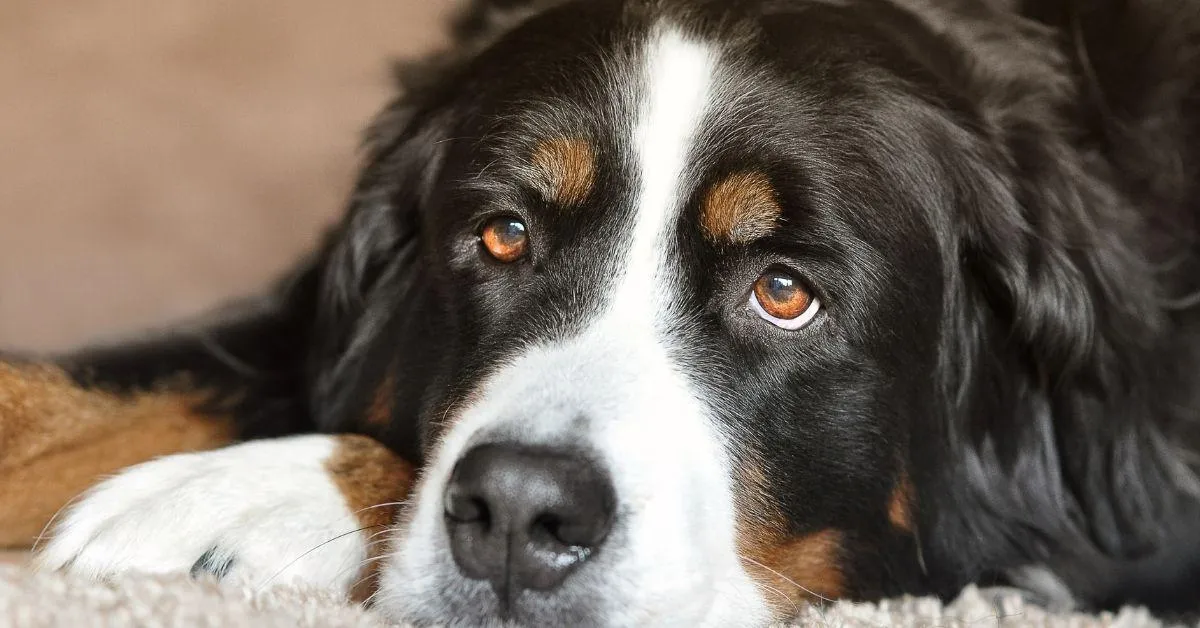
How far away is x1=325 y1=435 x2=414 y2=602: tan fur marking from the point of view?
169 centimetres

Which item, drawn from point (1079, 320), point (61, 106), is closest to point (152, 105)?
point (61, 106)

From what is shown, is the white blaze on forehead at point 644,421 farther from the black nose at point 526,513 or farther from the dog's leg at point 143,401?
the dog's leg at point 143,401

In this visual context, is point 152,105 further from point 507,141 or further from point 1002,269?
point 1002,269

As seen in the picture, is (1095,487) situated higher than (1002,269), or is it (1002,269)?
(1002,269)

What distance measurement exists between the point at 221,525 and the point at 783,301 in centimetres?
81

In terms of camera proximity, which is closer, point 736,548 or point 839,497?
point 736,548

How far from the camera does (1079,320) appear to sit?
1.95 metres

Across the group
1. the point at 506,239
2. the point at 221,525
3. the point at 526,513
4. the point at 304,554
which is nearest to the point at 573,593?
the point at 526,513

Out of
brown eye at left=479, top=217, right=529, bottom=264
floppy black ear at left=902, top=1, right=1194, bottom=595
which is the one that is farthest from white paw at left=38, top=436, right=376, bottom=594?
floppy black ear at left=902, top=1, right=1194, bottom=595

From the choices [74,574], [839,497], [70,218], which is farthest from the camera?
[70,218]

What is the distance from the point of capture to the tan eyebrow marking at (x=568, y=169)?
69.2 inches

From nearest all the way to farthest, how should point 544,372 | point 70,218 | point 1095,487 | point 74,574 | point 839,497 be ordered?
point 74,574
point 544,372
point 839,497
point 1095,487
point 70,218

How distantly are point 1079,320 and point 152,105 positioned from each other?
2046 millimetres

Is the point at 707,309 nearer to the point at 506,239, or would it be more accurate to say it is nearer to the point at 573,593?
the point at 506,239
